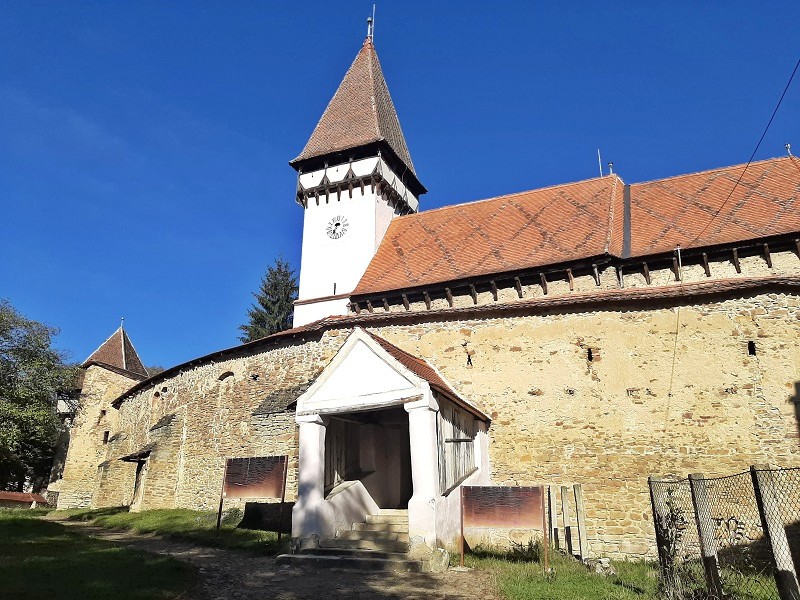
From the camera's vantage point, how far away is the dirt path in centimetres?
697

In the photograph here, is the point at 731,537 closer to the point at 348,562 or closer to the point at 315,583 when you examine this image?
the point at 348,562

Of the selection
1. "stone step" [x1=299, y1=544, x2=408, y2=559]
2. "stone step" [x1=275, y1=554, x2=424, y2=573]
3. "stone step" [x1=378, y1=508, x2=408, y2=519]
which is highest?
"stone step" [x1=378, y1=508, x2=408, y2=519]

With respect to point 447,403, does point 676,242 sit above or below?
above

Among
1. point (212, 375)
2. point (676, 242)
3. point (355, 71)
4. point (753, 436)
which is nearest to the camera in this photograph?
point (753, 436)

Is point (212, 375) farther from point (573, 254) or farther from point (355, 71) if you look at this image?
point (355, 71)

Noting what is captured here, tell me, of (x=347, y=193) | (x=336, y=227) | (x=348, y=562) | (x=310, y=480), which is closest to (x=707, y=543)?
(x=348, y=562)

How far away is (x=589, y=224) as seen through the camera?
15.9m

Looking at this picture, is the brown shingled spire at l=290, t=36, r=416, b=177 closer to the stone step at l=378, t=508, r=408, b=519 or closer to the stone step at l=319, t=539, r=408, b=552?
the stone step at l=378, t=508, r=408, b=519

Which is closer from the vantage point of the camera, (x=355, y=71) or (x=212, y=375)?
(x=212, y=375)

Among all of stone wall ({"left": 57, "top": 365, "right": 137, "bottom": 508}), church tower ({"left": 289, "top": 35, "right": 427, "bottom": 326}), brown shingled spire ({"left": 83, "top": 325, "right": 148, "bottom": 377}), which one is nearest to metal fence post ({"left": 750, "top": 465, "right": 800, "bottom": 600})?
church tower ({"left": 289, "top": 35, "right": 427, "bottom": 326})

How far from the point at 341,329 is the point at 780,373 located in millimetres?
10319

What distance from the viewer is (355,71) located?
85.8 feet

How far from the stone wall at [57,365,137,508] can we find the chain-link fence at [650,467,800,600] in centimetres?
2452

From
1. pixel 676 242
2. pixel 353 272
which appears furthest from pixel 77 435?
pixel 676 242
